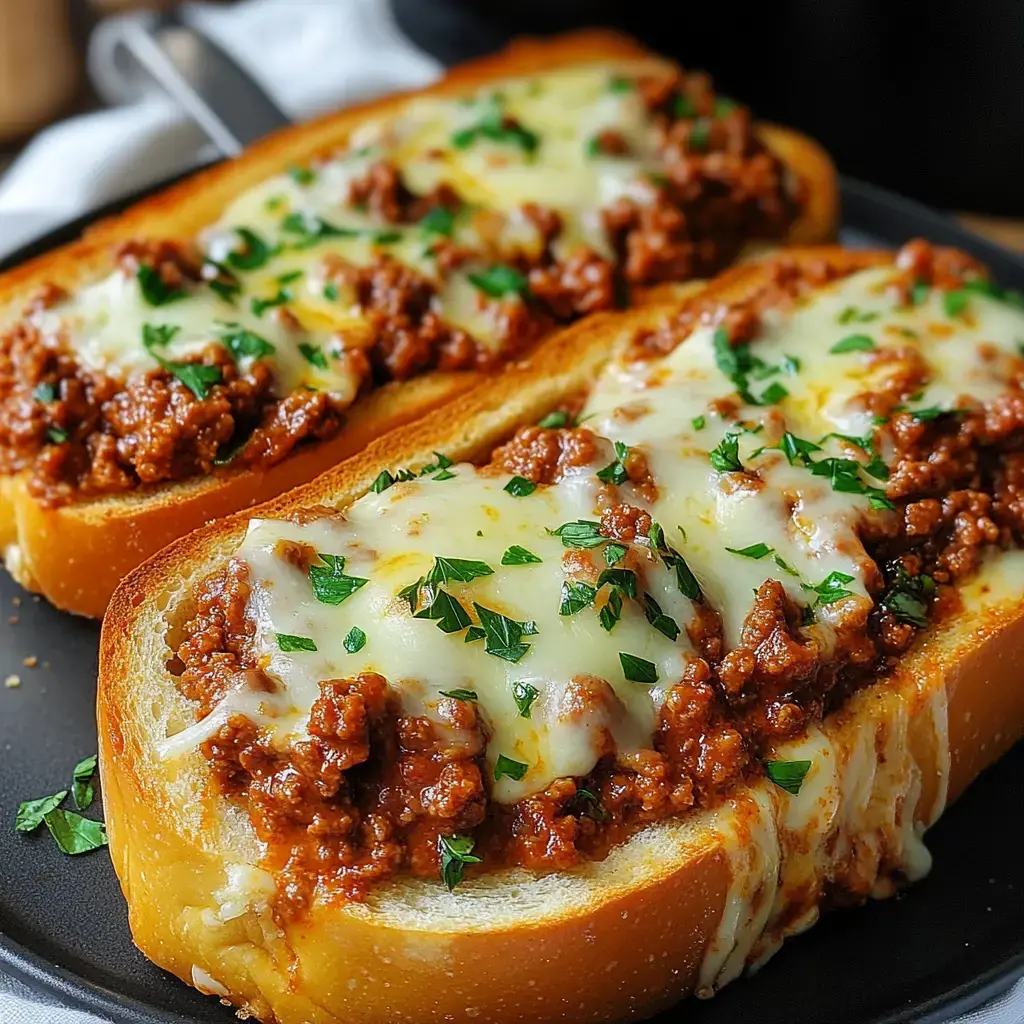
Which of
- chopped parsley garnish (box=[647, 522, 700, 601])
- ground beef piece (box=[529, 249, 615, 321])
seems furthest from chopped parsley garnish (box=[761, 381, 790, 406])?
ground beef piece (box=[529, 249, 615, 321])

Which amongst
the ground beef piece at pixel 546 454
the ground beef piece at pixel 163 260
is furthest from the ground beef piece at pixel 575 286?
the ground beef piece at pixel 163 260

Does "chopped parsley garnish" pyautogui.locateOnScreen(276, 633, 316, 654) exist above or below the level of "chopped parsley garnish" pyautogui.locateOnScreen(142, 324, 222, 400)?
below

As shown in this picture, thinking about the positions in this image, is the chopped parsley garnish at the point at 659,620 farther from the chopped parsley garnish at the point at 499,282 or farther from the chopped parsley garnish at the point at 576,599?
the chopped parsley garnish at the point at 499,282

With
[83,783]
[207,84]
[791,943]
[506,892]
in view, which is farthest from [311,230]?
[791,943]

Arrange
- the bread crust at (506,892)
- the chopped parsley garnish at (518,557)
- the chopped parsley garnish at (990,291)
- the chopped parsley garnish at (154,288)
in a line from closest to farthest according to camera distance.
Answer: the bread crust at (506,892)
the chopped parsley garnish at (518,557)
the chopped parsley garnish at (154,288)
the chopped parsley garnish at (990,291)

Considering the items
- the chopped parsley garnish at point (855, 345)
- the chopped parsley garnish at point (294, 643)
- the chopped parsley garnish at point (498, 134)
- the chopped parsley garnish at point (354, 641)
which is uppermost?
the chopped parsley garnish at point (498, 134)

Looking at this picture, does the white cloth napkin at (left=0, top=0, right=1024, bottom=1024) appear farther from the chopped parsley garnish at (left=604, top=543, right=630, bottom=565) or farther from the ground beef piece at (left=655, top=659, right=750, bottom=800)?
the ground beef piece at (left=655, top=659, right=750, bottom=800)

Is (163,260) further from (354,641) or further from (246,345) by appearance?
(354,641)
